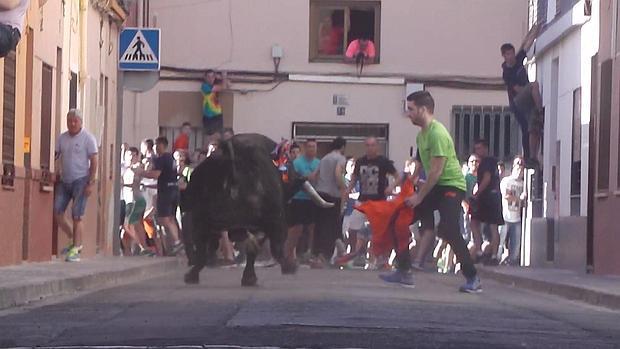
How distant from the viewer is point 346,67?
124 ft

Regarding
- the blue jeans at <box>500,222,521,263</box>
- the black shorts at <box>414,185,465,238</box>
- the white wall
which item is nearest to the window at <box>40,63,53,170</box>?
the black shorts at <box>414,185,465,238</box>

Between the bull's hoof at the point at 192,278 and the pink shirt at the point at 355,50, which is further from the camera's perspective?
the pink shirt at the point at 355,50

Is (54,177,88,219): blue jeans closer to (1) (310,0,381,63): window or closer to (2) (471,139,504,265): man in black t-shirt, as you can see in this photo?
(2) (471,139,504,265): man in black t-shirt

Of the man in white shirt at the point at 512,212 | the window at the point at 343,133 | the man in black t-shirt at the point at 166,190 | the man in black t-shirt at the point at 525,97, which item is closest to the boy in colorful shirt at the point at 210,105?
the window at the point at 343,133

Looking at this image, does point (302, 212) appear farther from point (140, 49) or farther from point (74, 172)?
point (74, 172)

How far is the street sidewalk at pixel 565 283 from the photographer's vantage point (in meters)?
16.1

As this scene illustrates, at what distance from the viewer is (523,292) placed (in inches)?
728

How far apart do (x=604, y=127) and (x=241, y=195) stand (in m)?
8.38

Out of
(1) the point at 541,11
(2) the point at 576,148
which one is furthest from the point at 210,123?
(2) the point at 576,148

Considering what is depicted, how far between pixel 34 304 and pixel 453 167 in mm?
4102

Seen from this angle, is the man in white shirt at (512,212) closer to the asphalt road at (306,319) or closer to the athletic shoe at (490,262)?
the athletic shoe at (490,262)

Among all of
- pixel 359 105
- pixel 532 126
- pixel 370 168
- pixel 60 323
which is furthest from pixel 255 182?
pixel 359 105

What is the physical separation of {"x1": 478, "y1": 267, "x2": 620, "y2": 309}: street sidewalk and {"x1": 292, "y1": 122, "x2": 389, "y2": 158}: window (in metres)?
13.8

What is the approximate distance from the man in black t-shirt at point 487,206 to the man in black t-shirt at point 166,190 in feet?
14.2
